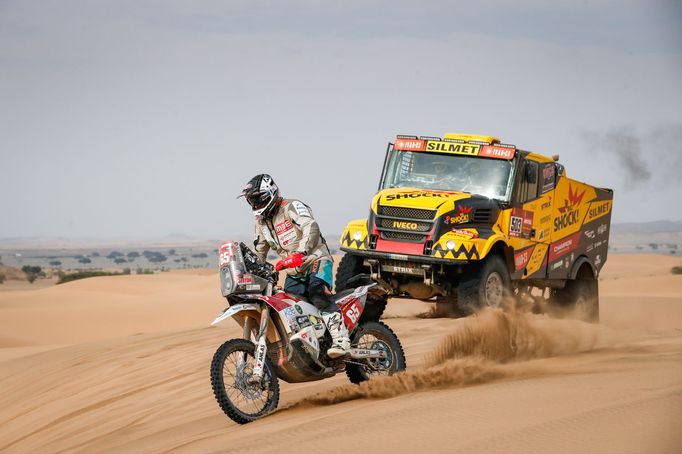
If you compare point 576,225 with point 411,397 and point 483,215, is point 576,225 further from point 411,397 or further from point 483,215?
Answer: point 411,397

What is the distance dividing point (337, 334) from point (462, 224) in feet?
18.0

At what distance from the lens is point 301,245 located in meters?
8.95

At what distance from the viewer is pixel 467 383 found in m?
9.05

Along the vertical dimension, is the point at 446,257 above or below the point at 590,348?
above

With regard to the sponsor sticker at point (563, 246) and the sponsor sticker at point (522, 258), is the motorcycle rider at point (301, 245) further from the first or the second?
the sponsor sticker at point (563, 246)

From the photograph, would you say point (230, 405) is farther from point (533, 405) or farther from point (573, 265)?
point (573, 265)

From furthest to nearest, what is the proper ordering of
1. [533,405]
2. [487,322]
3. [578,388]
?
[487,322] < [578,388] < [533,405]

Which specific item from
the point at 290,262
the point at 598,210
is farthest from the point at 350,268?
the point at 290,262

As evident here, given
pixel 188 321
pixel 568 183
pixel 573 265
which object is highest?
pixel 568 183

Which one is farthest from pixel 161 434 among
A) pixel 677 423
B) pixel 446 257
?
pixel 446 257

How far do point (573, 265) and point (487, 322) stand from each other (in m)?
6.04

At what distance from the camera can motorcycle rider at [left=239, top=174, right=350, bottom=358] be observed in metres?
8.97

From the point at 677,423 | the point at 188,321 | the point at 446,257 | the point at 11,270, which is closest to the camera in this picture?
the point at 677,423

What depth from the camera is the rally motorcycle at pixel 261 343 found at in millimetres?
8430
